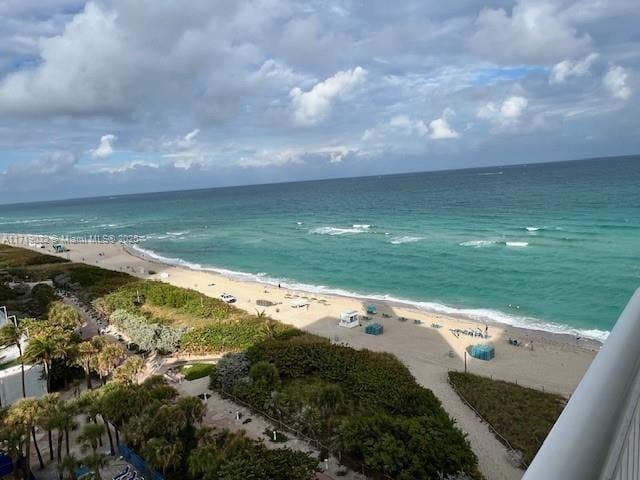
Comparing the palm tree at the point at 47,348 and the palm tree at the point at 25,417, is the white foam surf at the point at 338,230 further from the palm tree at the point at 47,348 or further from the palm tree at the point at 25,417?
the palm tree at the point at 25,417

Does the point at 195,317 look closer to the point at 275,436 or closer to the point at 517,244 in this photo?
the point at 275,436

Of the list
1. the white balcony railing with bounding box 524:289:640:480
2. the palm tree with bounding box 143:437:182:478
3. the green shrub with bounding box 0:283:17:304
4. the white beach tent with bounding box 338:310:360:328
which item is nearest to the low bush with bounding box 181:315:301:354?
the white beach tent with bounding box 338:310:360:328

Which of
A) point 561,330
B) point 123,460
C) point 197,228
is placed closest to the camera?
point 123,460

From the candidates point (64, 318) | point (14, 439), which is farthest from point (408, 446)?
point (64, 318)

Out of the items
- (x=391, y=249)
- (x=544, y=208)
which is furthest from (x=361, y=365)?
(x=544, y=208)

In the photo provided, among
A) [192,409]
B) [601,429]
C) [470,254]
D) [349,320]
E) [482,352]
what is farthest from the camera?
[470,254]

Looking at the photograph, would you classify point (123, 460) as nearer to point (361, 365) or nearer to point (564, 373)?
point (361, 365)
